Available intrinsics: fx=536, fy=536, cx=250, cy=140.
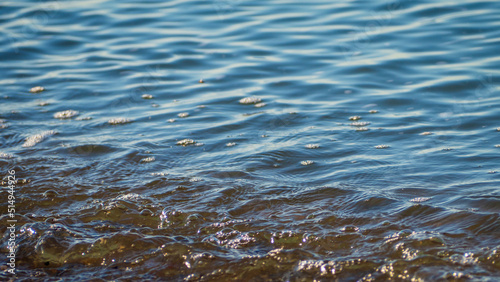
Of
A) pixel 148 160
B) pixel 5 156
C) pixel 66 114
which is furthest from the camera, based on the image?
pixel 66 114

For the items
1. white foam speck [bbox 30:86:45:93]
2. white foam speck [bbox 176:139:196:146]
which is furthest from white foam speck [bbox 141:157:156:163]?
white foam speck [bbox 30:86:45:93]

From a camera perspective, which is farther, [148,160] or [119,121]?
[119,121]

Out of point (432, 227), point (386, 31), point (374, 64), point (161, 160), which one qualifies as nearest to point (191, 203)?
point (161, 160)

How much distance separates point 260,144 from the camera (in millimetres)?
5969

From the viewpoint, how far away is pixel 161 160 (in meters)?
5.62

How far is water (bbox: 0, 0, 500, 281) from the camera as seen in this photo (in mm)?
3725

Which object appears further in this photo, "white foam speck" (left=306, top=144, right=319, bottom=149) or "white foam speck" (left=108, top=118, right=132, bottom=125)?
"white foam speck" (left=108, top=118, right=132, bottom=125)

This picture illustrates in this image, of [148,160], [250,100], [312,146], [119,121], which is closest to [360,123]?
[312,146]

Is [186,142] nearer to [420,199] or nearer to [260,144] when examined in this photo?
[260,144]

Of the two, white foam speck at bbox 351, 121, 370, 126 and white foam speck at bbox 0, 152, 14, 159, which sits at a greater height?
white foam speck at bbox 0, 152, 14, 159

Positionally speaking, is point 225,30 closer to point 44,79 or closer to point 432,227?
point 44,79

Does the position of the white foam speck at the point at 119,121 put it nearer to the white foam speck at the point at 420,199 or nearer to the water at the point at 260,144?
the water at the point at 260,144

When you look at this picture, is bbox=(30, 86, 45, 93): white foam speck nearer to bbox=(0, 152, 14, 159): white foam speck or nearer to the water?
the water

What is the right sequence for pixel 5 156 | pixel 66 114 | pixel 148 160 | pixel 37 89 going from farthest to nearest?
1. pixel 37 89
2. pixel 66 114
3. pixel 5 156
4. pixel 148 160
